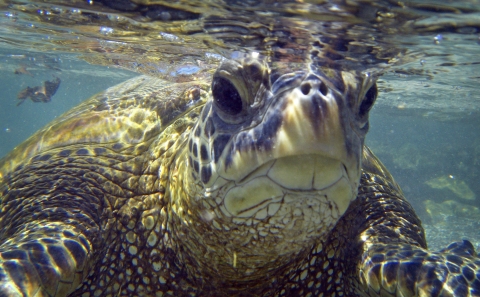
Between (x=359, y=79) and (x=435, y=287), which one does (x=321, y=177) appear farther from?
(x=435, y=287)

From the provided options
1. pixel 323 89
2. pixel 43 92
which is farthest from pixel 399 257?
pixel 43 92

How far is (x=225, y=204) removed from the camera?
2.12m

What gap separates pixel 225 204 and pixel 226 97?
651 millimetres

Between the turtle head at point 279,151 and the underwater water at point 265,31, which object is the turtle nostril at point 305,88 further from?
the underwater water at point 265,31

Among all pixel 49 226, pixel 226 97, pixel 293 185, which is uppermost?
pixel 226 97

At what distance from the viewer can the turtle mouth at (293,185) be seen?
177 cm

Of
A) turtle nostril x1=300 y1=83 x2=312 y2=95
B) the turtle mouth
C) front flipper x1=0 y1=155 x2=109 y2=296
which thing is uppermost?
turtle nostril x1=300 y1=83 x2=312 y2=95

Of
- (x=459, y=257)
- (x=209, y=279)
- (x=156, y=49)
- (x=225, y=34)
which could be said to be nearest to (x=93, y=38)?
(x=156, y=49)

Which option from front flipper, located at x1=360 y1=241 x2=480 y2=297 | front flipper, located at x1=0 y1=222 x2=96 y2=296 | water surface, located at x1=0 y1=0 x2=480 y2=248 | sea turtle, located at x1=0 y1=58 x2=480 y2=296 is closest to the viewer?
sea turtle, located at x1=0 y1=58 x2=480 y2=296

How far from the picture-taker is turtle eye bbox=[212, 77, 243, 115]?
2.15m

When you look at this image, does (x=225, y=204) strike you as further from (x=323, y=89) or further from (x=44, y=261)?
(x=44, y=261)

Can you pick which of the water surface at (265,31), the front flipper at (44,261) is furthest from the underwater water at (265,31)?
the front flipper at (44,261)

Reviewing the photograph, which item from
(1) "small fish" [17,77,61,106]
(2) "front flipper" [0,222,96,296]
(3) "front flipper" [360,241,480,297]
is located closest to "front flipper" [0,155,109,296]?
(2) "front flipper" [0,222,96,296]

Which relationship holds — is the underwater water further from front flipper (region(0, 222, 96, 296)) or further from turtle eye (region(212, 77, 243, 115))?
front flipper (region(0, 222, 96, 296))
